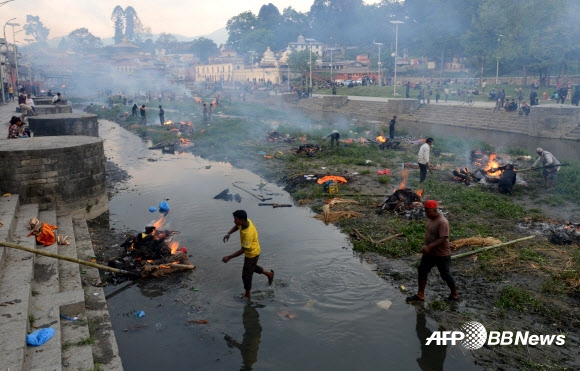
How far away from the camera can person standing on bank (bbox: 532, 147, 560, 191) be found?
44.3 feet

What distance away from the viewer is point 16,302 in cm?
569

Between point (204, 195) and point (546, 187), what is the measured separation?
10.5m

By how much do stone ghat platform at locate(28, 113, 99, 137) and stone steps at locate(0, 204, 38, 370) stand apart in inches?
439

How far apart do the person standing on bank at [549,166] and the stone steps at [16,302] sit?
13.3 meters

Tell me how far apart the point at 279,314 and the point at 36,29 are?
198663 millimetres

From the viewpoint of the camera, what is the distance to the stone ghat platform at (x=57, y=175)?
989cm

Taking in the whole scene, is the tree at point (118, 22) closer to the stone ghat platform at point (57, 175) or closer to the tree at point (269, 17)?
the tree at point (269, 17)

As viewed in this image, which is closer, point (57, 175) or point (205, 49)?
point (57, 175)

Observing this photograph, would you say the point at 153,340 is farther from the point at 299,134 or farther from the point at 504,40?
the point at 504,40

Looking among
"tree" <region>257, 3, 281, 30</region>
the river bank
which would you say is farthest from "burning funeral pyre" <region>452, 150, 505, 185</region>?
"tree" <region>257, 3, 281, 30</region>

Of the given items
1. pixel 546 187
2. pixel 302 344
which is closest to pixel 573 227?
pixel 546 187

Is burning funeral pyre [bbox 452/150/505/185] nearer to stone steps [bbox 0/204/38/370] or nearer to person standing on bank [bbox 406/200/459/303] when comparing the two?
person standing on bank [bbox 406/200/459/303]

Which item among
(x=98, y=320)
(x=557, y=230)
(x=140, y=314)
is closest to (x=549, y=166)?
(x=557, y=230)

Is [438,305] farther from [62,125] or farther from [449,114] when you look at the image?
[449,114]
